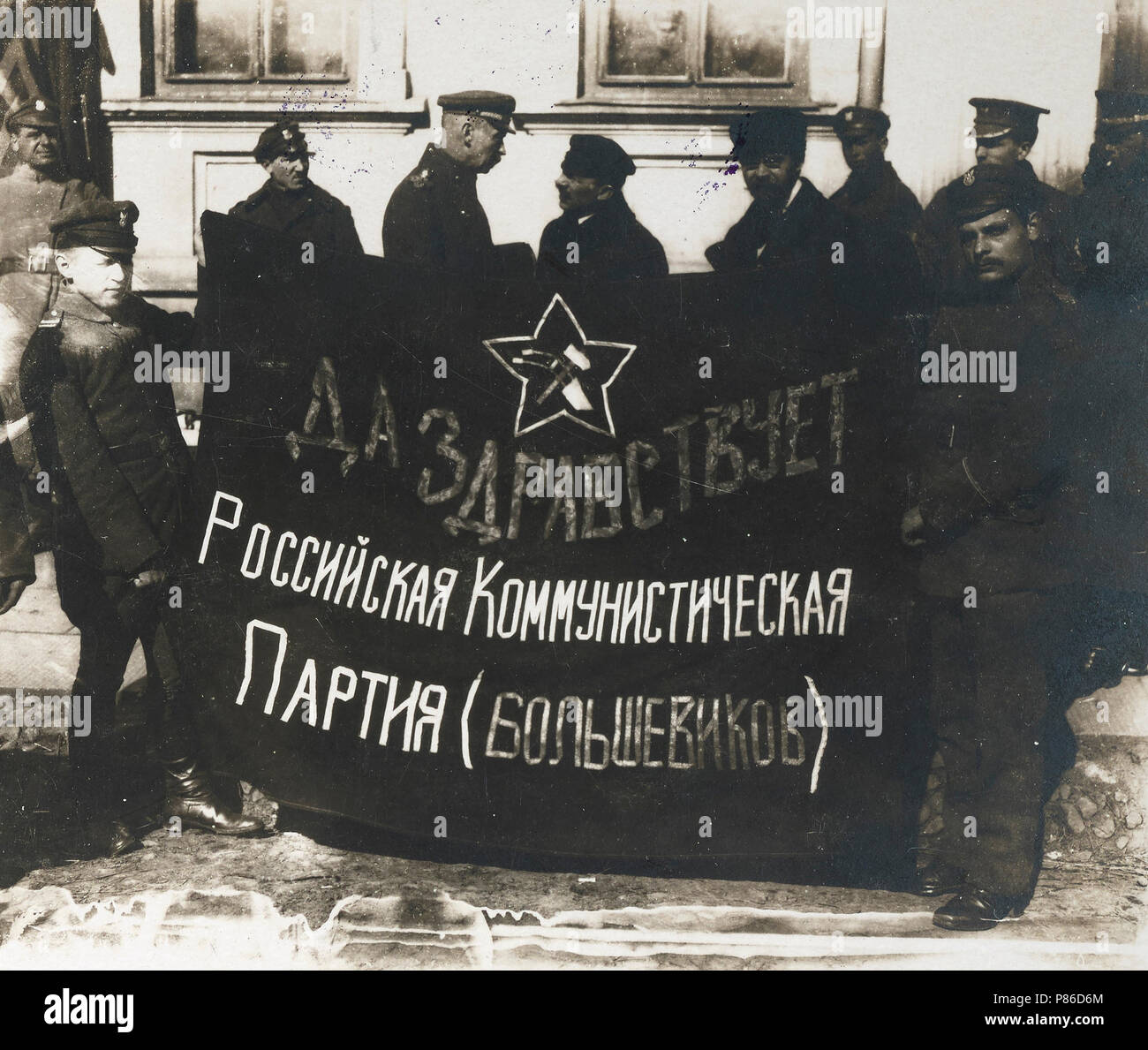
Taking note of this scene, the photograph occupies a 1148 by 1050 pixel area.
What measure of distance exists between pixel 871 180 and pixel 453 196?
5.07ft

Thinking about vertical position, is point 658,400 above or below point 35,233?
below

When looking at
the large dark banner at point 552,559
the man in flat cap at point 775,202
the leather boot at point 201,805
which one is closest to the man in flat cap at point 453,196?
the large dark banner at point 552,559

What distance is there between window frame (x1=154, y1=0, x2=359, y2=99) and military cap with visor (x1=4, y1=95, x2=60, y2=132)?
1.35 ft

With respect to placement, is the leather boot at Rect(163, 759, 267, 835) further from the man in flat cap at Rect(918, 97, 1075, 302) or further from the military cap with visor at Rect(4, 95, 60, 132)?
the man in flat cap at Rect(918, 97, 1075, 302)

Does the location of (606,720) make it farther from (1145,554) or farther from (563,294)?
(1145,554)

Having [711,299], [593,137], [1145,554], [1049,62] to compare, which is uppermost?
[1049,62]

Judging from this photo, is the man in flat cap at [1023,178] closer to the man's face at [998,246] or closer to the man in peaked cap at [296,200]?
the man's face at [998,246]

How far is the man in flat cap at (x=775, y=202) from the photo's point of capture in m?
3.94

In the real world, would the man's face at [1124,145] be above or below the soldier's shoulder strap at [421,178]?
above

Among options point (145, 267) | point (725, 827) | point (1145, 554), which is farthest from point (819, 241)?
point (145, 267)

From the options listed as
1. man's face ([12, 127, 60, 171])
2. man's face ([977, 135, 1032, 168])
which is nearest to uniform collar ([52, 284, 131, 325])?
man's face ([12, 127, 60, 171])

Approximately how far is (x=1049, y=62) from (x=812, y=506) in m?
1.84

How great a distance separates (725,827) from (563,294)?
2.05 m

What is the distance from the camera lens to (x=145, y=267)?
159 inches
